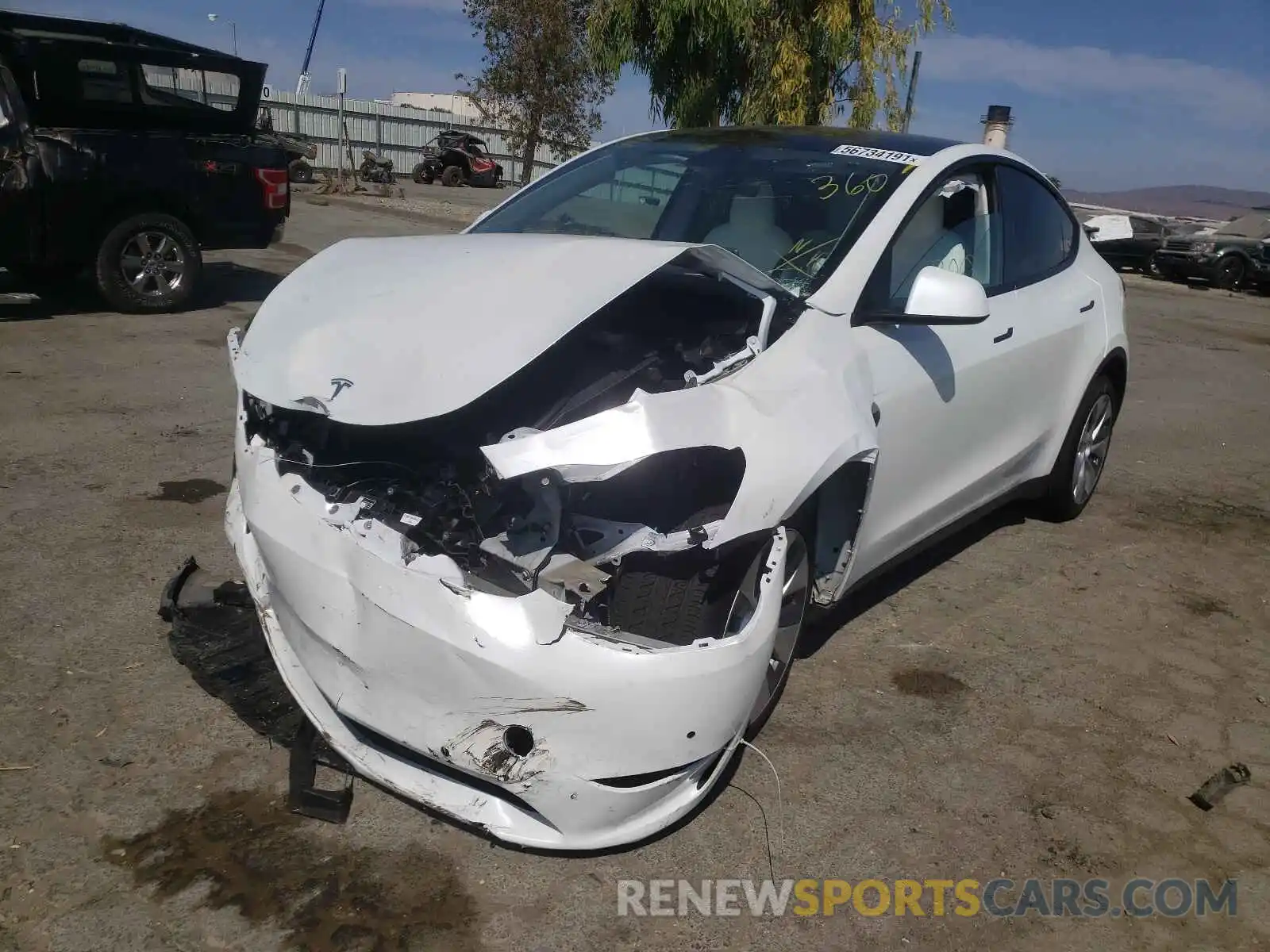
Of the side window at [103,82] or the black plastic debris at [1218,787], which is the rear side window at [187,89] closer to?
the side window at [103,82]

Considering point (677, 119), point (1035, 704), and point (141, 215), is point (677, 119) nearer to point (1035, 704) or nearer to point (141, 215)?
point (141, 215)

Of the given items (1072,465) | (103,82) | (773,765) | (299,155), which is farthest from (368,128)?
(773,765)

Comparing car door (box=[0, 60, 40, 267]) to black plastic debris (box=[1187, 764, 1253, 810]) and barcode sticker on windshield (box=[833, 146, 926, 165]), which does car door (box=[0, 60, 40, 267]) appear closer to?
barcode sticker on windshield (box=[833, 146, 926, 165])

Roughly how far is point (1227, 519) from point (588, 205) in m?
3.85

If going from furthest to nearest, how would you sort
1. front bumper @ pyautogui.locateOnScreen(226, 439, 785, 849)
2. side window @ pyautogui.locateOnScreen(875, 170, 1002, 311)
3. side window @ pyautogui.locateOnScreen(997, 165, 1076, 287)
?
side window @ pyautogui.locateOnScreen(997, 165, 1076, 287), side window @ pyautogui.locateOnScreen(875, 170, 1002, 311), front bumper @ pyautogui.locateOnScreen(226, 439, 785, 849)

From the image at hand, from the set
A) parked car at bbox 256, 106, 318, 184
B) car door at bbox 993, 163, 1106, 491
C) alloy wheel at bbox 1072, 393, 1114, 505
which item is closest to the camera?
car door at bbox 993, 163, 1106, 491

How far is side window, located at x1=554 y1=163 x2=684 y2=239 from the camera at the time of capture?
385 cm

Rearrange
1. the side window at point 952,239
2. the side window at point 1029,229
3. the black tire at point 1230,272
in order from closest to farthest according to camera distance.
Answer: the side window at point 952,239 < the side window at point 1029,229 < the black tire at point 1230,272

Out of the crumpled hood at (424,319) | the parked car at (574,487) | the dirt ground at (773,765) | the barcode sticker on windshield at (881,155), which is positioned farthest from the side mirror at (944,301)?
the dirt ground at (773,765)

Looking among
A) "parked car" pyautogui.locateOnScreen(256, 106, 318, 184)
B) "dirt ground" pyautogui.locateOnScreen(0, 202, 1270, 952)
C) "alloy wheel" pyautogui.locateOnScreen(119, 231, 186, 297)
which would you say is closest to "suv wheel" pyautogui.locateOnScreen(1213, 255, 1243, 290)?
"parked car" pyautogui.locateOnScreen(256, 106, 318, 184)

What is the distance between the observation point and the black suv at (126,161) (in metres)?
7.70

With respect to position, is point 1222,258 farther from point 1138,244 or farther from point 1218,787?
point 1218,787

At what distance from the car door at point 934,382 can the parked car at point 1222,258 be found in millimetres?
19289

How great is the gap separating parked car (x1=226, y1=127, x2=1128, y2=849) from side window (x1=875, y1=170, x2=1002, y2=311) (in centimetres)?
4
